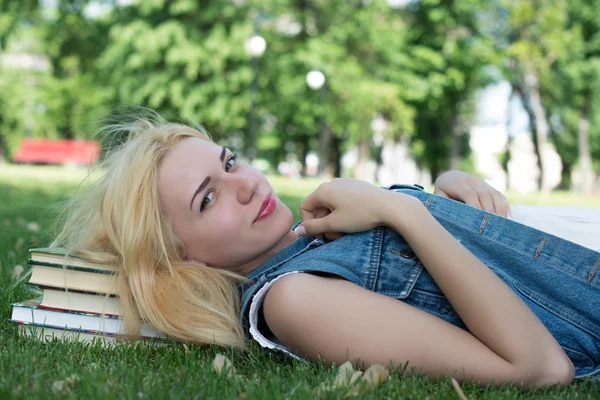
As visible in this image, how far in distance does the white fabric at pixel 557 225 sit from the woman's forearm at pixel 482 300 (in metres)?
0.59

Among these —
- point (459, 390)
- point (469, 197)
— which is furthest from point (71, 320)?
point (469, 197)

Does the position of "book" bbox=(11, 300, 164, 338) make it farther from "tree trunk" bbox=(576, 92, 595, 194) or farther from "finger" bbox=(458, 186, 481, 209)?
"tree trunk" bbox=(576, 92, 595, 194)

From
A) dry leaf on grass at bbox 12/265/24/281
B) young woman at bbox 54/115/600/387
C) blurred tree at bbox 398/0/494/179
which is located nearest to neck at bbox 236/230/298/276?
young woman at bbox 54/115/600/387

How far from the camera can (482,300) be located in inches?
81.0

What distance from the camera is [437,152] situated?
36.3 metres

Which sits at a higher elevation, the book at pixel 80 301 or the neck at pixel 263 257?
the neck at pixel 263 257

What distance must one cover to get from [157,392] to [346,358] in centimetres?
68

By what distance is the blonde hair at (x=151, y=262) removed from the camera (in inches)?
96.1

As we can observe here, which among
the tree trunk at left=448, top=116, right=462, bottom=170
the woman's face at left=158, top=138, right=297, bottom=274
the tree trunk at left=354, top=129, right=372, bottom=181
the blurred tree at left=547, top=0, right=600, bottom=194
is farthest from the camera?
the tree trunk at left=354, top=129, right=372, bottom=181

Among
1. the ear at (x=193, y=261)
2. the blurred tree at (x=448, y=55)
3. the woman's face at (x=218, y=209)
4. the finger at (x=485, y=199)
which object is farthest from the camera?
the blurred tree at (x=448, y=55)

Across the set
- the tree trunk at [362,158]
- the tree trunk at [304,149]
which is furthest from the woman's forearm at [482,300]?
the tree trunk at [304,149]

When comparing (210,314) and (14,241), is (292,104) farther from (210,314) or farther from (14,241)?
(210,314)

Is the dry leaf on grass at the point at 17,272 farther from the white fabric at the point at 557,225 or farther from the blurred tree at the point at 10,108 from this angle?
the blurred tree at the point at 10,108

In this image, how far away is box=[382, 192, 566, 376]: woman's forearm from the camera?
2.04m
